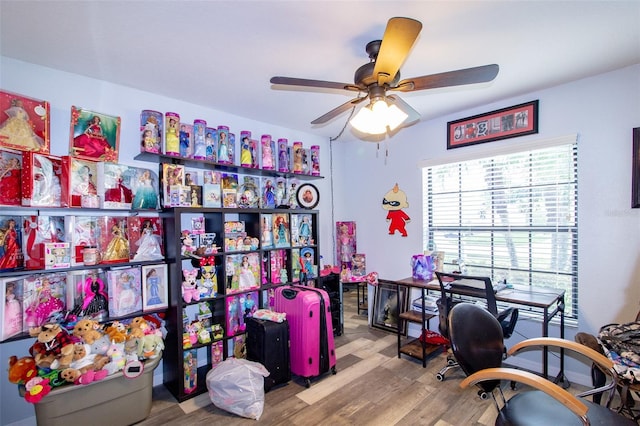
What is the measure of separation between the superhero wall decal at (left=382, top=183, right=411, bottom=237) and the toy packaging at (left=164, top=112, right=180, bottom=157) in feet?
7.93

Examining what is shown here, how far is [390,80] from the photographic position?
162cm

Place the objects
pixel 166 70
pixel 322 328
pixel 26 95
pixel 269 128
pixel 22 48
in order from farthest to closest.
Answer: pixel 269 128 → pixel 322 328 → pixel 166 70 → pixel 26 95 → pixel 22 48

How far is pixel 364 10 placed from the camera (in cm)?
153

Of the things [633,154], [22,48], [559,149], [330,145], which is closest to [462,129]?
[559,149]

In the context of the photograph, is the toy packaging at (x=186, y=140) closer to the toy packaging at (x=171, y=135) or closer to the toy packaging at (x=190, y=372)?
the toy packaging at (x=171, y=135)

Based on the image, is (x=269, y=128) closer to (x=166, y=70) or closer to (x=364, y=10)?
(x=166, y=70)

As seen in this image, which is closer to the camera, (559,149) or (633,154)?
(633,154)

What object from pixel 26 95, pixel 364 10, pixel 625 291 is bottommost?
pixel 625 291

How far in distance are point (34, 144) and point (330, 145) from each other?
301 centimetres

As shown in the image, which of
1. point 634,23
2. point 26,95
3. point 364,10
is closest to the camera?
point 364,10

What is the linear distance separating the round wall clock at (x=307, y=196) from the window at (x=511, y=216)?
1337 mm

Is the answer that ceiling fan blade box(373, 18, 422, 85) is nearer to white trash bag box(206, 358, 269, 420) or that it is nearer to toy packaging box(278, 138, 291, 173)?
toy packaging box(278, 138, 291, 173)

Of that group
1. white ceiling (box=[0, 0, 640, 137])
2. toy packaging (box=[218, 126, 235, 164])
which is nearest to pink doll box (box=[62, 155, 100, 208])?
white ceiling (box=[0, 0, 640, 137])

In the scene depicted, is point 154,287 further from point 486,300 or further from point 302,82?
point 486,300
